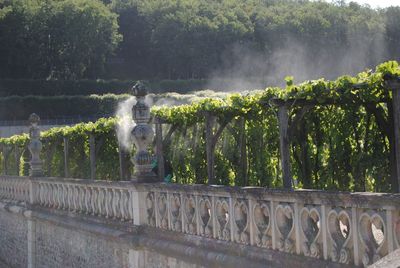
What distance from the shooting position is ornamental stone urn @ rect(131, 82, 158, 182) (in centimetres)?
981

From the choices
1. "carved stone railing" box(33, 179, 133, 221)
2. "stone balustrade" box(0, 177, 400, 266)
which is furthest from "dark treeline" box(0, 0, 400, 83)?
"stone balustrade" box(0, 177, 400, 266)

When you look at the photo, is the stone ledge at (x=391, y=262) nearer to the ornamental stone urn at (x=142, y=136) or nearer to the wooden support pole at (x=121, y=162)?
the ornamental stone urn at (x=142, y=136)

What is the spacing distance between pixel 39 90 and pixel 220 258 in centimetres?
7292

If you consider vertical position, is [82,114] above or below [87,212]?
above

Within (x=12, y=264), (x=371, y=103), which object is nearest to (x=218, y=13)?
(x=12, y=264)

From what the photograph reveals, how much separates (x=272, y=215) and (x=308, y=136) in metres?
1.69

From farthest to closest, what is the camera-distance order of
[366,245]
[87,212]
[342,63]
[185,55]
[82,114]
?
[185,55] < [342,63] < [82,114] < [87,212] < [366,245]

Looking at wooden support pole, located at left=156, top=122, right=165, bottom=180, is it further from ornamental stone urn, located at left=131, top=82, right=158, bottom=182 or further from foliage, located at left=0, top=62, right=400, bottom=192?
ornamental stone urn, located at left=131, top=82, right=158, bottom=182

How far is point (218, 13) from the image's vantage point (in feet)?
327

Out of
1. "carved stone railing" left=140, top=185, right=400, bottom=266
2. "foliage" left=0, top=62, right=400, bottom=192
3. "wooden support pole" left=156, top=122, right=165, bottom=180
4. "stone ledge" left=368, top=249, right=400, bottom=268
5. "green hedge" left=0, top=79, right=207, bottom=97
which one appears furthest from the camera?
"green hedge" left=0, top=79, right=207, bottom=97

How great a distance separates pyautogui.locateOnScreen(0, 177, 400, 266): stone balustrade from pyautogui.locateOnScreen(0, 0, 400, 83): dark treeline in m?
66.6

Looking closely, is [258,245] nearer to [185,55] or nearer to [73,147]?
[73,147]

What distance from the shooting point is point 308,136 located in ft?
27.1

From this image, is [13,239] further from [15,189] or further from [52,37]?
[52,37]
